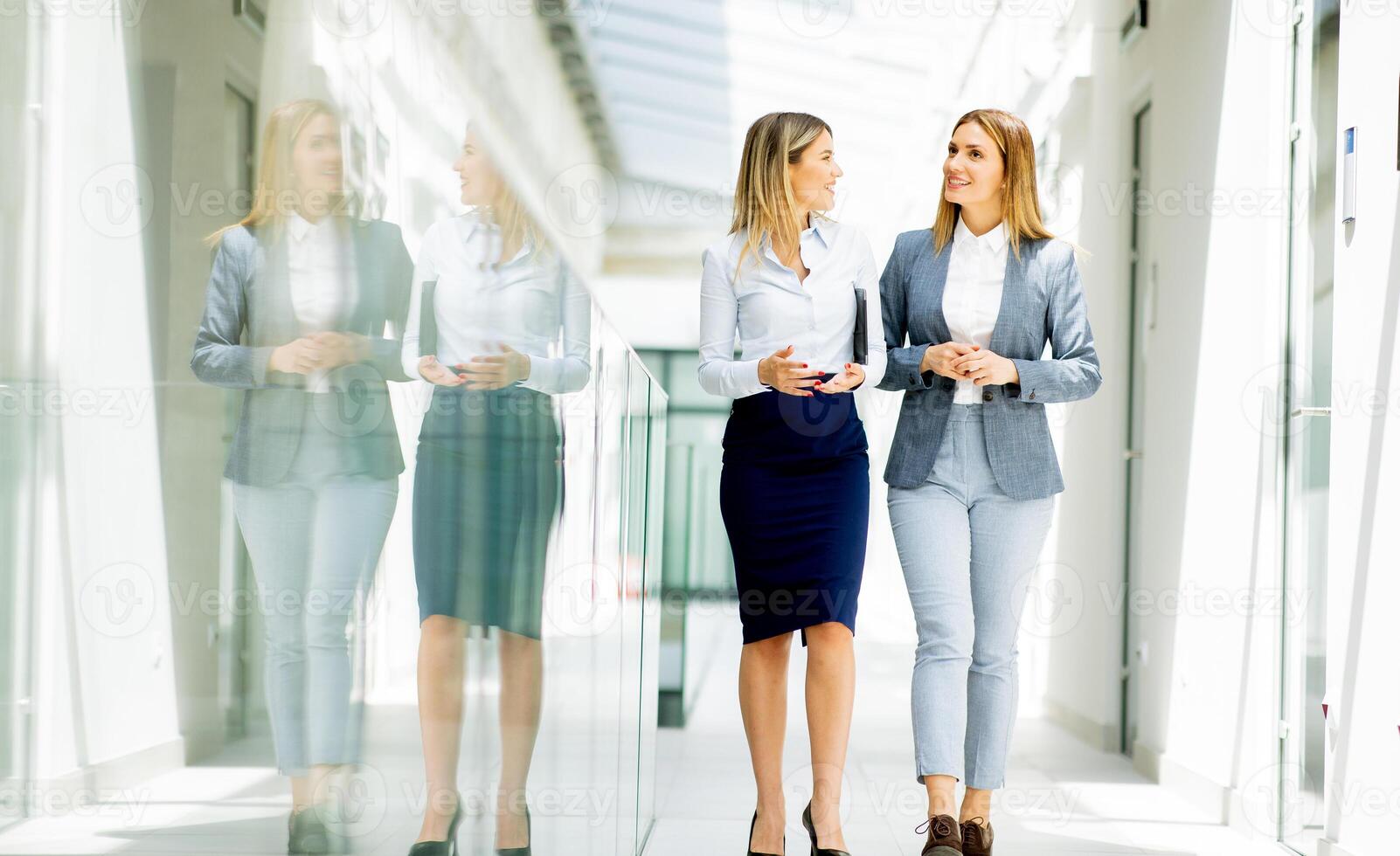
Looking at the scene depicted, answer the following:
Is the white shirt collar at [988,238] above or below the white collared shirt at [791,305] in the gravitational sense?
above

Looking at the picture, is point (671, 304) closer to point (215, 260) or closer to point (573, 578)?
point (573, 578)

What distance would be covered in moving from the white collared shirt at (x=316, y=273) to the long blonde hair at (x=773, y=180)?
1.21 m

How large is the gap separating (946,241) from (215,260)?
1639 mm

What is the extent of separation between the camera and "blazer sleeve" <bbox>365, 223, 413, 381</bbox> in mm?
1576

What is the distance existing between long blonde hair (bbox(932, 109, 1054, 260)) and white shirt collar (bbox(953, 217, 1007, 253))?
1 cm

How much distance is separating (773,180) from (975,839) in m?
1.34

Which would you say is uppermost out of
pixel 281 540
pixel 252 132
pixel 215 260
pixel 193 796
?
pixel 252 132

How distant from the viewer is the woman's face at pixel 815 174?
2.64 metres

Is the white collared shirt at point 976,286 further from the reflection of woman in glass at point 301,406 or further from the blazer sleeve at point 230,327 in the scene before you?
the blazer sleeve at point 230,327

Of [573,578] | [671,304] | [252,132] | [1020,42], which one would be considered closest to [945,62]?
[1020,42]

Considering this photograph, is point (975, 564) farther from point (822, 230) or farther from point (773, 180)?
point (773, 180)

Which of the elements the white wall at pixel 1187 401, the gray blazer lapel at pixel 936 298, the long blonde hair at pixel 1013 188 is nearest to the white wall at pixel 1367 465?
the white wall at pixel 1187 401

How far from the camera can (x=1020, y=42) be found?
6.90 metres

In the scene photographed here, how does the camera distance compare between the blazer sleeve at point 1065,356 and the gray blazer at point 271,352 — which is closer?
the gray blazer at point 271,352
